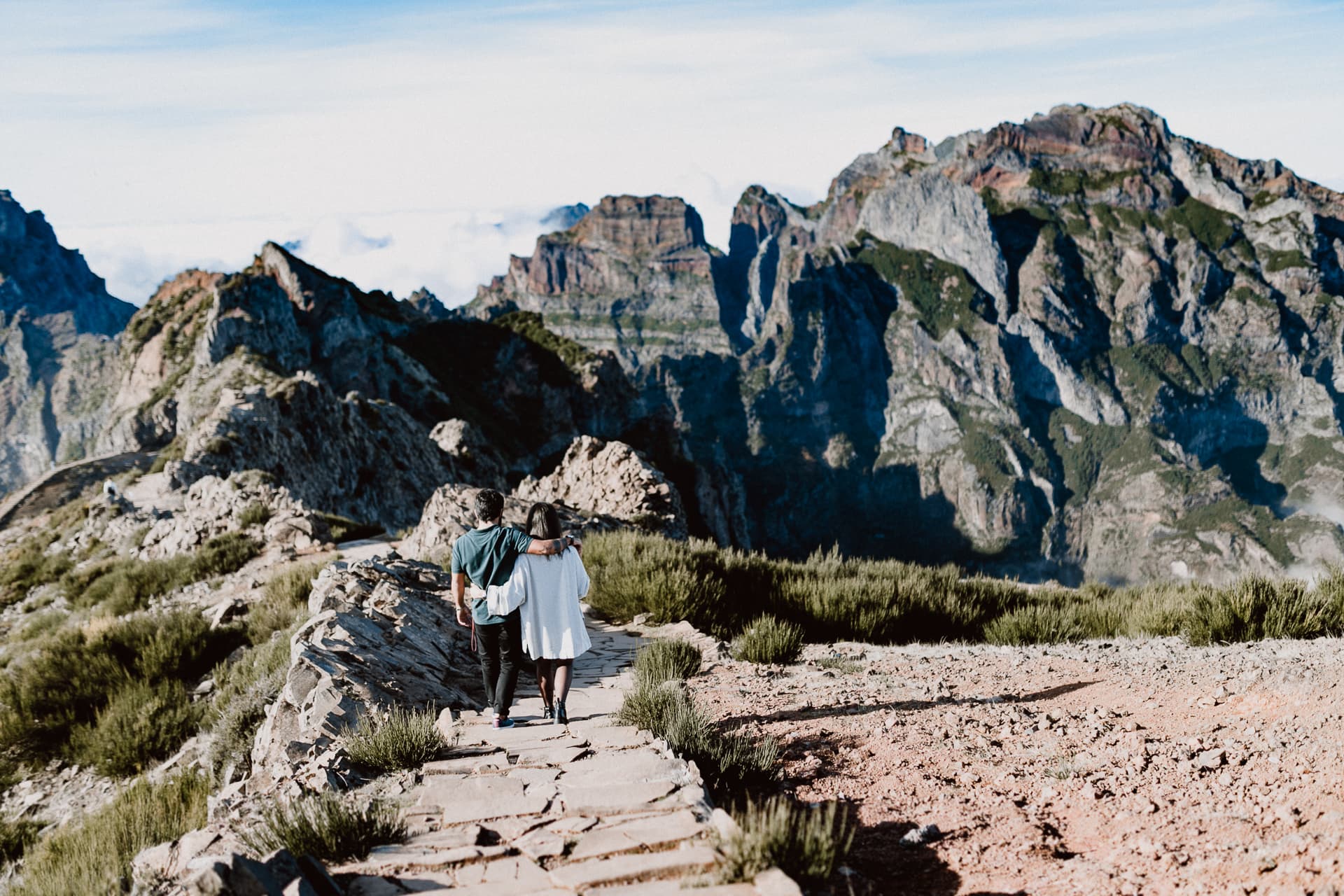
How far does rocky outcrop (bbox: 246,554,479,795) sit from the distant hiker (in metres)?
1.04

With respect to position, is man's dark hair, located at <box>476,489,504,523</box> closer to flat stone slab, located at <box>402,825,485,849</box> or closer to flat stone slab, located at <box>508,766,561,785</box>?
flat stone slab, located at <box>508,766,561,785</box>

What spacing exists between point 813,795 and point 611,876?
196cm

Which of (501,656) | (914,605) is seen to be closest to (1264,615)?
(914,605)

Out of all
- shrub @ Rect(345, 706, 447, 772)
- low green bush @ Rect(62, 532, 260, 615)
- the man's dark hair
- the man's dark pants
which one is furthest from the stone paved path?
low green bush @ Rect(62, 532, 260, 615)

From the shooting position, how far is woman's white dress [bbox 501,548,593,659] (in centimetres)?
670

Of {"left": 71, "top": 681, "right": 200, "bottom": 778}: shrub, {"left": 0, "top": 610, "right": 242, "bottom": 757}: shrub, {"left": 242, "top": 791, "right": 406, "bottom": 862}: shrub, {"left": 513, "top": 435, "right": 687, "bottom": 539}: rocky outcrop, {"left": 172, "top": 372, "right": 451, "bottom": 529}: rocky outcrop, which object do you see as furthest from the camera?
{"left": 172, "top": 372, "right": 451, "bottom": 529}: rocky outcrop

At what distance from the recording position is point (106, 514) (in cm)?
2644

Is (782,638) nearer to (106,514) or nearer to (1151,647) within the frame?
(1151,647)

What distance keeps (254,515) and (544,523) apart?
52.7ft

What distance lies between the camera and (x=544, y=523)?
22.4 ft

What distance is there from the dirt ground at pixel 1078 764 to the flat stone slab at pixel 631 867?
2.43ft

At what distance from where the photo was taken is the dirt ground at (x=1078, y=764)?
13.3ft

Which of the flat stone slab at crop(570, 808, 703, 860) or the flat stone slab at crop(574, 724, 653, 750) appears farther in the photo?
the flat stone slab at crop(574, 724, 653, 750)

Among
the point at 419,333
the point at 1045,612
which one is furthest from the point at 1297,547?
the point at 1045,612
